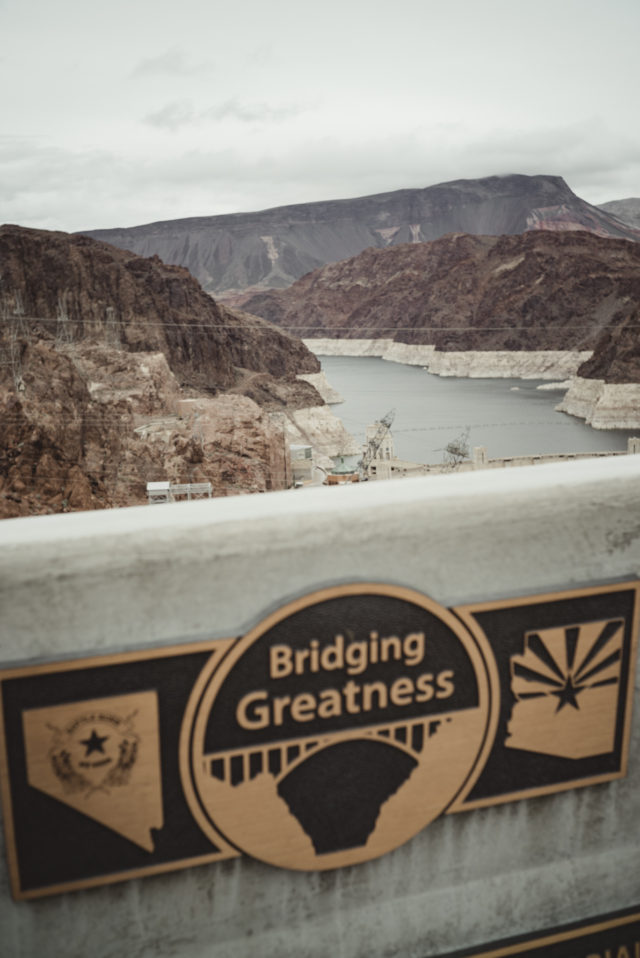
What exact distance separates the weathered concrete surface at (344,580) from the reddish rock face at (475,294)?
87207mm

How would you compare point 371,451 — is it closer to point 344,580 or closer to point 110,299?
point 344,580

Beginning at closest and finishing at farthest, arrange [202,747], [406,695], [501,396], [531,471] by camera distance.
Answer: [202,747] < [406,695] < [531,471] < [501,396]

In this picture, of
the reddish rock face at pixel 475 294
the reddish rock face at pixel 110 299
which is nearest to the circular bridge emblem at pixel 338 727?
the reddish rock face at pixel 110 299

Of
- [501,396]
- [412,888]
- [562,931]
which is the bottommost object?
[501,396]

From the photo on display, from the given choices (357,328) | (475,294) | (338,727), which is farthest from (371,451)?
(357,328)

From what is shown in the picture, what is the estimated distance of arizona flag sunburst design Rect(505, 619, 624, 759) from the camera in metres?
2.60

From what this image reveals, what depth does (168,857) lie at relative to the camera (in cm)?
233

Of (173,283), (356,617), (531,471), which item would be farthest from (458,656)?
(173,283)

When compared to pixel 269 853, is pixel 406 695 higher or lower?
higher

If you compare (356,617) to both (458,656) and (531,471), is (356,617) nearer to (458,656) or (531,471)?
(458,656)

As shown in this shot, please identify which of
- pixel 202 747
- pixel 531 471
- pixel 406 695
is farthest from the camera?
pixel 531 471

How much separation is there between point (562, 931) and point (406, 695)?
104 cm

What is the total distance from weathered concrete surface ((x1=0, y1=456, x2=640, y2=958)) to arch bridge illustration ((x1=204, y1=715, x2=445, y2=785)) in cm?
29

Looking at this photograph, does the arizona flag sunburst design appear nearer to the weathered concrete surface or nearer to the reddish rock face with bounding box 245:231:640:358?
the weathered concrete surface
